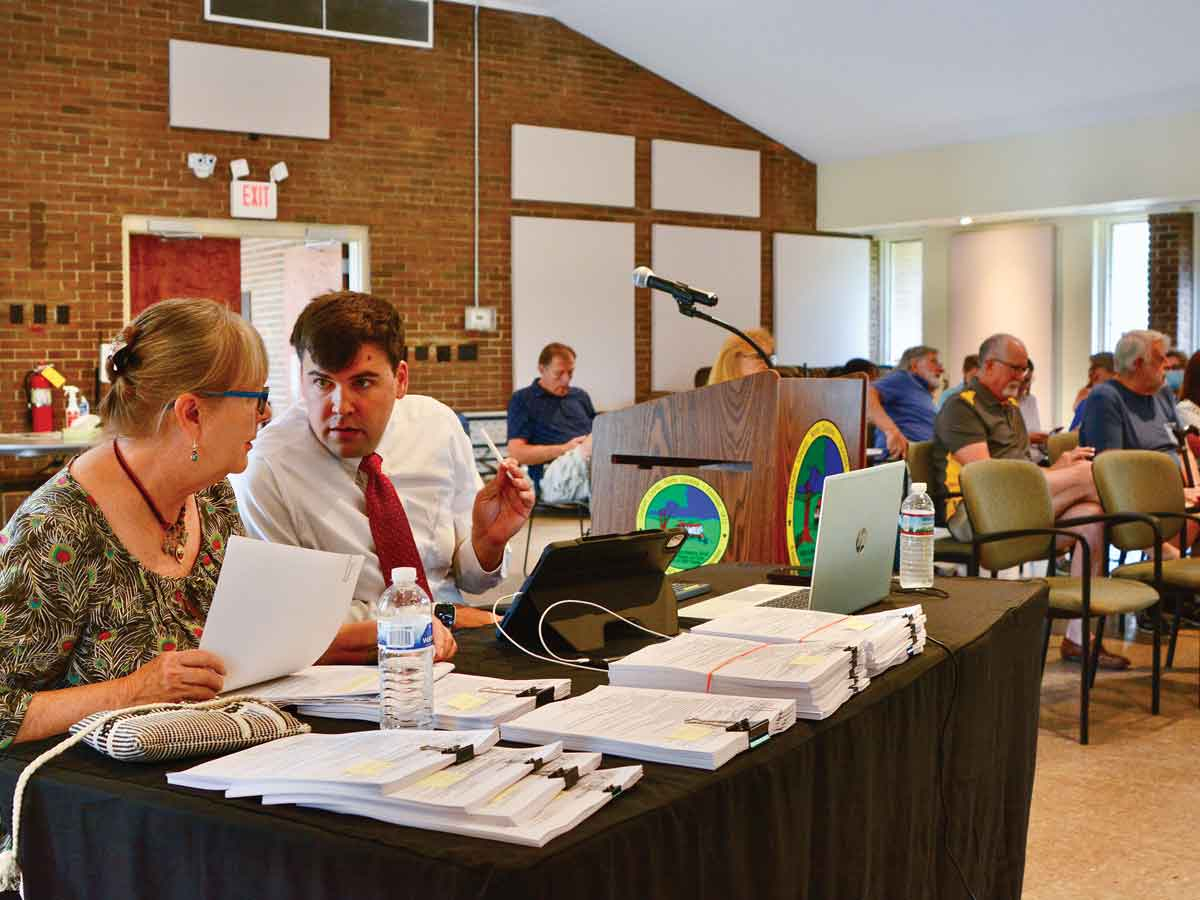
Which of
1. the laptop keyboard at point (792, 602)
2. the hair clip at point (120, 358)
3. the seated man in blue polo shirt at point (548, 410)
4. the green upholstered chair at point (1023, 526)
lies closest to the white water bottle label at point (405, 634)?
the hair clip at point (120, 358)

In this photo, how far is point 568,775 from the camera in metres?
1.45

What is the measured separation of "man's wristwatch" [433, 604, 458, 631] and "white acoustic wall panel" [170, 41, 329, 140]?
776cm

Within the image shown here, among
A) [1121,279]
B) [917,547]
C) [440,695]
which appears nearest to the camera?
[440,695]

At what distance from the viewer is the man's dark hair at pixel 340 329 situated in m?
2.44

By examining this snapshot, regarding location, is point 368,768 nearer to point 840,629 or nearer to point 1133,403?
point 840,629

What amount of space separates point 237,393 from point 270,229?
811cm

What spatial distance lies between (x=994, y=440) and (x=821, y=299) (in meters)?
6.76

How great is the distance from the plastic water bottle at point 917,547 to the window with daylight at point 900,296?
1000cm

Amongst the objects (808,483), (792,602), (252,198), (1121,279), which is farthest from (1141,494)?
(252,198)

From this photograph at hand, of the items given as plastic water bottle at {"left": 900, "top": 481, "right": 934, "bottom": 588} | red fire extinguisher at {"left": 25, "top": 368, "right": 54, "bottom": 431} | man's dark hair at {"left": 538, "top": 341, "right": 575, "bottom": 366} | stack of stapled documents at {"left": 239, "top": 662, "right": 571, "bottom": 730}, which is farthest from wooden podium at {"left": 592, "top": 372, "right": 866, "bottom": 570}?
red fire extinguisher at {"left": 25, "top": 368, "right": 54, "bottom": 431}

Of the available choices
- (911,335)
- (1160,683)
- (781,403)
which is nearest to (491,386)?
(911,335)

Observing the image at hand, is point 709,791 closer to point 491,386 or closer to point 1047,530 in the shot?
point 1047,530

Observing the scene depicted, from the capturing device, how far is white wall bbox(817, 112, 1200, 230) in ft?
31.8

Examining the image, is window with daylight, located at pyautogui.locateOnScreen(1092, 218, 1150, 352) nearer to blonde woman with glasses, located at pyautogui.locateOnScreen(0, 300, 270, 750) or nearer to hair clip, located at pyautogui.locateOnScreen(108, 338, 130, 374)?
blonde woman with glasses, located at pyautogui.locateOnScreen(0, 300, 270, 750)
